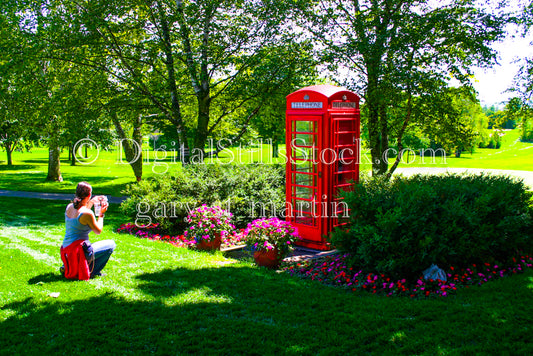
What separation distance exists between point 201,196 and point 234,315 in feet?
20.9

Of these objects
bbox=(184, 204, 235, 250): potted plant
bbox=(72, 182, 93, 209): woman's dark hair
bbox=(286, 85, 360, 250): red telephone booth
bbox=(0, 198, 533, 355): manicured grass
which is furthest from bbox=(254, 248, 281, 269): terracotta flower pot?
bbox=(72, 182, 93, 209): woman's dark hair

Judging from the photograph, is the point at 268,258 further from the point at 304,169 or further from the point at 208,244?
the point at 304,169

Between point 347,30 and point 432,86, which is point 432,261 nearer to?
point 432,86

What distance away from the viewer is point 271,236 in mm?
8336

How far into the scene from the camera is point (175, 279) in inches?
282

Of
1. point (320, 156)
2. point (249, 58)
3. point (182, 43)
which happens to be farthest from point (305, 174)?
point (182, 43)

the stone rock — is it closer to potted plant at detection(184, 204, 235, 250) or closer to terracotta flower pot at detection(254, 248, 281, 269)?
terracotta flower pot at detection(254, 248, 281, 269)

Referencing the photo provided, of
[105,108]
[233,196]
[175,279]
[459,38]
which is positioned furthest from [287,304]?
[105,108]

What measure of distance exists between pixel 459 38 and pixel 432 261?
8.96 meters

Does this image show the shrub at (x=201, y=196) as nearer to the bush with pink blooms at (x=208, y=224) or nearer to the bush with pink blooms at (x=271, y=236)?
the bush with pink blooms at (x=208, y=224)

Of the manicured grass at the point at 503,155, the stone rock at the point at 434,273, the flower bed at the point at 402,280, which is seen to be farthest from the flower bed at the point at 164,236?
the manicured grass at the point at 503,155

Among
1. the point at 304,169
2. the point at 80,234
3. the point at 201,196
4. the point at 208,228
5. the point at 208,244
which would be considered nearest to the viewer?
the point at 80,234

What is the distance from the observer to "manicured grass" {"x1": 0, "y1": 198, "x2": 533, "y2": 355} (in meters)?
4.75

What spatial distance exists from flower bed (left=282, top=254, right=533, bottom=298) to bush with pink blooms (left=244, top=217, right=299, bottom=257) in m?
0.52
